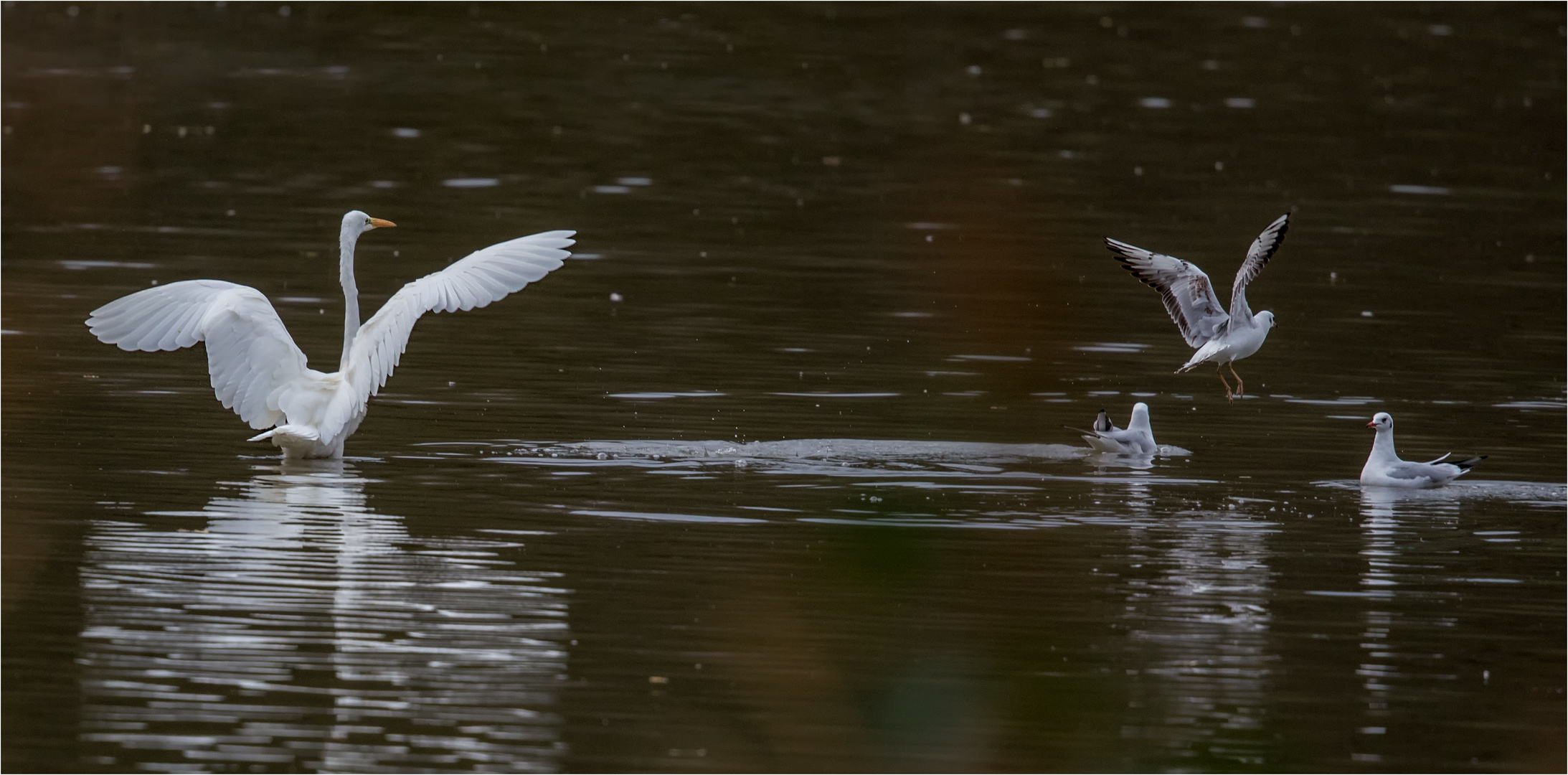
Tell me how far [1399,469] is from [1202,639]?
425cm

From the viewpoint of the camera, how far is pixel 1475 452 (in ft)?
51.0

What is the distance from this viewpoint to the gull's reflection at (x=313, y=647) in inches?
335

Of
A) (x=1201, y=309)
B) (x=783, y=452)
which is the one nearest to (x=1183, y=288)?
(x=1201, y=309)

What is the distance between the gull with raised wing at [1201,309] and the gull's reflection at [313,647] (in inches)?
219

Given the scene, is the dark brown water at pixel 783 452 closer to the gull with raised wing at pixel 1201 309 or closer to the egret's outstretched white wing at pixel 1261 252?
the gull with raised wing at pixel 1201 309

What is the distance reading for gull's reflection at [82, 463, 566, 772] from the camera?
27.9 ft

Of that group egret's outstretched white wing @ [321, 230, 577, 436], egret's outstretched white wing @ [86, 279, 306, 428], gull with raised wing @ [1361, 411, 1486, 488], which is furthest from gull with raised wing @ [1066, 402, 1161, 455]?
egret's outstretched white wing @ [86, 279, 306, 428]

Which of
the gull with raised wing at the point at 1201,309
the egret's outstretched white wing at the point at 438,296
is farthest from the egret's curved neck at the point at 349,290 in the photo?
the gull with raised wing at the point at 1201,309

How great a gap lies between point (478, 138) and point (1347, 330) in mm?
15731

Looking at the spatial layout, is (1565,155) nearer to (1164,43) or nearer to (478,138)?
(1164,43)

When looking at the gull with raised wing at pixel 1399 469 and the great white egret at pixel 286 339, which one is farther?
the gull with raised wing at pixel 1399 469

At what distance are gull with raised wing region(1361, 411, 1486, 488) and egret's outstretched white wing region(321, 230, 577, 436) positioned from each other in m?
5.08

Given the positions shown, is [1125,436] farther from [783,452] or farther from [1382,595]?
[1382,595]

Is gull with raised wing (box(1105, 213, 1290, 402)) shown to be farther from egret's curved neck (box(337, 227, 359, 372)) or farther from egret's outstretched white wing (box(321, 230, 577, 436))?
egret's curved neck (box(337, 227, 359, 372))
